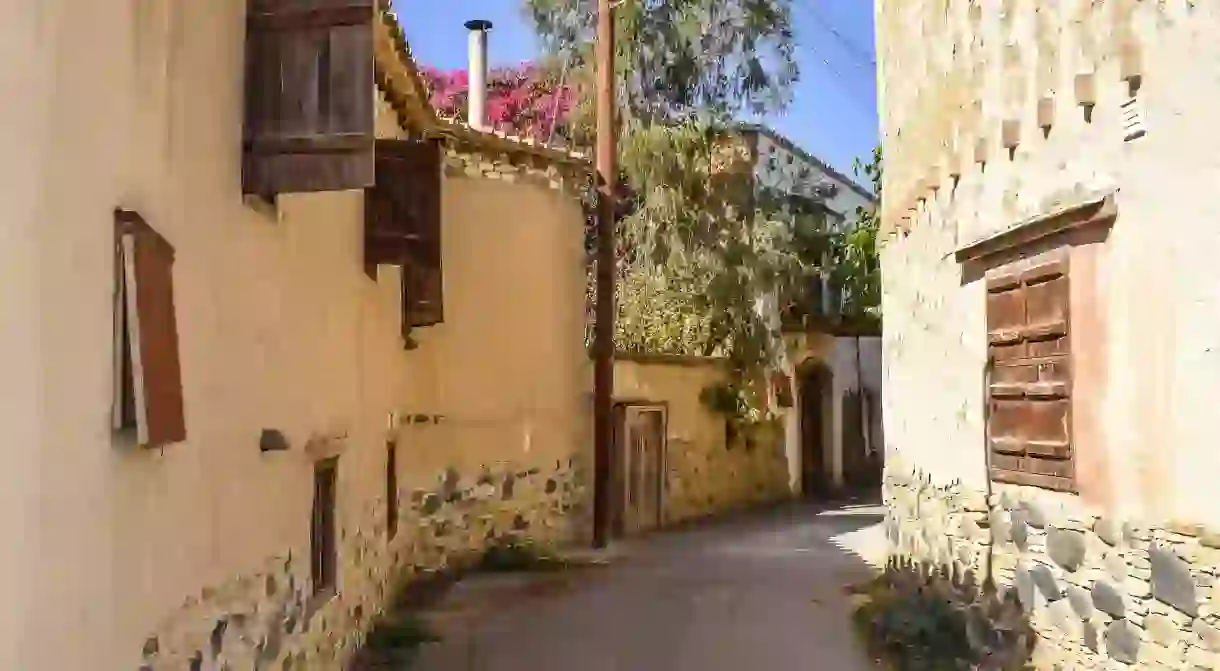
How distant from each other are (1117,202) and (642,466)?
10.1m

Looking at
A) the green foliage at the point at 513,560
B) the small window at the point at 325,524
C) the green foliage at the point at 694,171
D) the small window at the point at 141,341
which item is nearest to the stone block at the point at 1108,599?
the small window at the point at 325,524

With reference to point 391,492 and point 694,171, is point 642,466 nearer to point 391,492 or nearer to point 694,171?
point 694,171

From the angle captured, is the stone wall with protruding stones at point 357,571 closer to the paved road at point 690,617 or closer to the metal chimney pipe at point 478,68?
the paved road at point 690,617

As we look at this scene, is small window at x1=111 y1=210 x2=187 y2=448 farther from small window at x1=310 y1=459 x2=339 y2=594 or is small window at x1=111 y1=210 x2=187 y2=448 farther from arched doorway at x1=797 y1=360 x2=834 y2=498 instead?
arched doorway at x1=797 y1=360 x2=834 y2=498

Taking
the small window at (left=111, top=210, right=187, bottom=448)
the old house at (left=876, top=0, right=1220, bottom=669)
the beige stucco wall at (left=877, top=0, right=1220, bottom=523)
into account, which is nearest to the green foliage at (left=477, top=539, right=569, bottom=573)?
the old house at (left=876, top=0, right=1220, bottom=669)

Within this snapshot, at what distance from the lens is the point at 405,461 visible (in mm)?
10898

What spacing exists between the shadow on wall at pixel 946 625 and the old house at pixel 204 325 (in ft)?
11.7

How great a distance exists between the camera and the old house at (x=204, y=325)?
9.61ft

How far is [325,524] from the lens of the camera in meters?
6.96

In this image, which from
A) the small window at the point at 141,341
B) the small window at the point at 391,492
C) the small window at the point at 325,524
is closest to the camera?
the small window at the point at 141,341

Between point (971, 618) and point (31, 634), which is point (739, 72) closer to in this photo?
point (971, 618)

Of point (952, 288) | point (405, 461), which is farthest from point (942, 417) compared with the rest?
point (405, 461)

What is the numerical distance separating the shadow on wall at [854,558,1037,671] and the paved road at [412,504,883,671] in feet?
0.80

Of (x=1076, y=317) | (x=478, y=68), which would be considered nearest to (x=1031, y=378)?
(x=1076, y=317)
